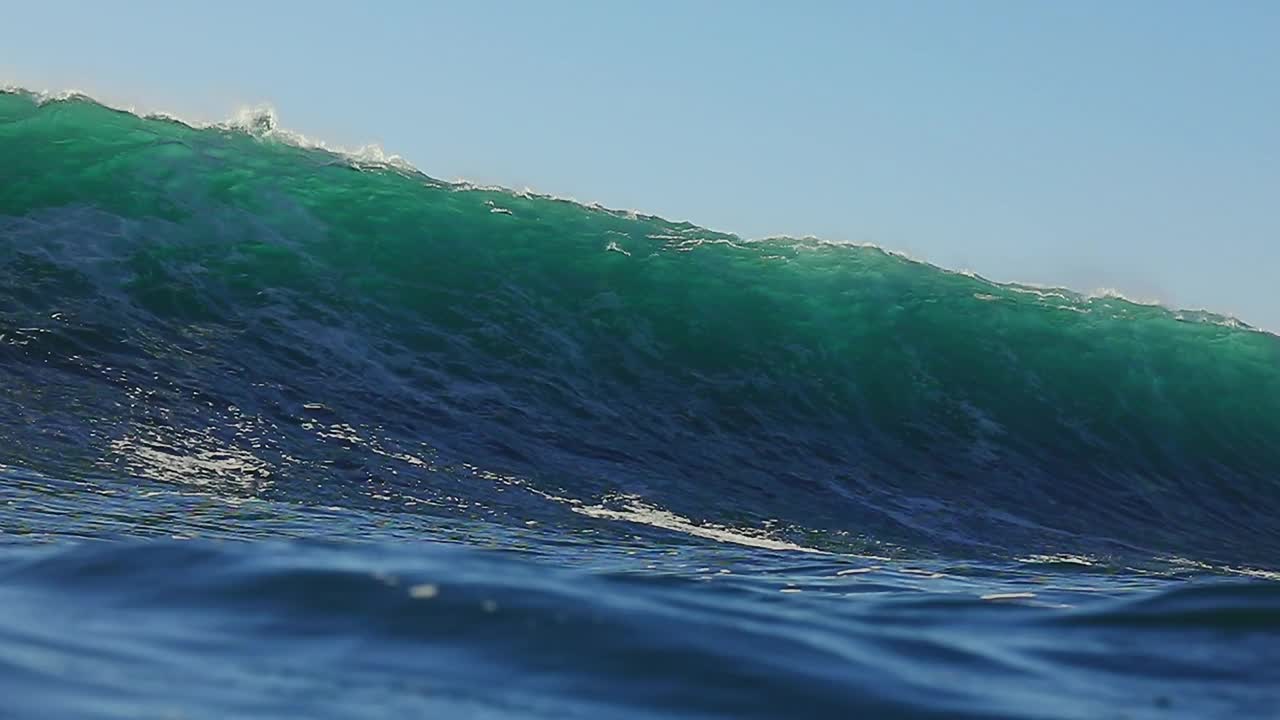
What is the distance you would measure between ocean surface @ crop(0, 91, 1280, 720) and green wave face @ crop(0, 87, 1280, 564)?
48 mm

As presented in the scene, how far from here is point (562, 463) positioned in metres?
9.43

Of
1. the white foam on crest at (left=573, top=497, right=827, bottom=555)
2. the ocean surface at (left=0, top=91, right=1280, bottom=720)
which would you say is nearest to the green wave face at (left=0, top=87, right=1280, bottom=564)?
the ocean surface at (left=0, top=91, right=1280, bottom=720)

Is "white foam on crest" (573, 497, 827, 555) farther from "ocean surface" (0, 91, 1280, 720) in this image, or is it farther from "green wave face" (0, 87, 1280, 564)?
"green wave face" (0, 87, 1280, 564)

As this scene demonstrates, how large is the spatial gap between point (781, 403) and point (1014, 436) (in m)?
2.35

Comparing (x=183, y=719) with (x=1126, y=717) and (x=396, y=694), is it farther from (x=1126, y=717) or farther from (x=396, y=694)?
(x=1126, y=717)

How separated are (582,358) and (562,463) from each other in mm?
2687

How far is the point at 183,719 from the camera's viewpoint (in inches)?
89.4

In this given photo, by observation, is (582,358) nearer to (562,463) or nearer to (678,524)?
(562,463)

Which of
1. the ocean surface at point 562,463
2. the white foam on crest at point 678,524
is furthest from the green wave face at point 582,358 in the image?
the white foam on crest at point 678,524

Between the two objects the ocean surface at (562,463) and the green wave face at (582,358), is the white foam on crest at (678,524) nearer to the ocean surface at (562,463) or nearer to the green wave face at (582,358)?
the ocean surface at (562,463)

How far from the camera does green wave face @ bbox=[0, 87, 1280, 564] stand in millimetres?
9273

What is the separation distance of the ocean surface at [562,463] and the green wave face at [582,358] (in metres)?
0.05

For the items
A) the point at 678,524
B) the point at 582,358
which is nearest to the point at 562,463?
the point at 678,524

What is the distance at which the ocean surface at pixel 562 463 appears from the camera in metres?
2.87
